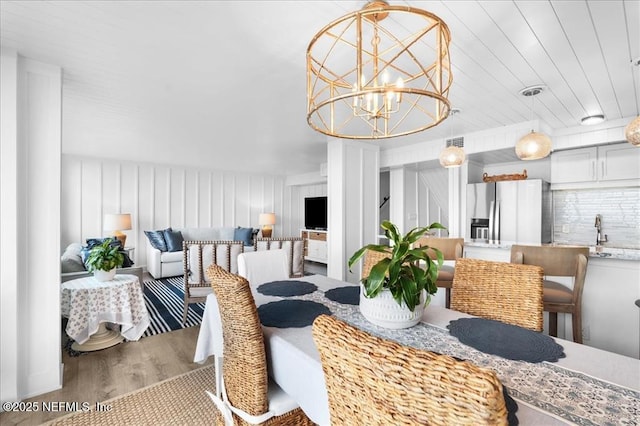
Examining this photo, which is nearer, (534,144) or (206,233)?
(534,144)

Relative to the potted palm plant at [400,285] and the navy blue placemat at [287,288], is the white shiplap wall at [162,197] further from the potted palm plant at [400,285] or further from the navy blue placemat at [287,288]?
the potted palm plant at [400,285]

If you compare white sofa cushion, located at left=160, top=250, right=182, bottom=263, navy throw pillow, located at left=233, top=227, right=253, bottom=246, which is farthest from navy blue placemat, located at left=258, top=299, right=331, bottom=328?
navy throw pillow, located at left=233, top=227, right=253, bottom=246

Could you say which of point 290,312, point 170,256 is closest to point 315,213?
point 170,256

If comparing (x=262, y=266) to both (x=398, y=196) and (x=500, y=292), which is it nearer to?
(x=500, y=292)

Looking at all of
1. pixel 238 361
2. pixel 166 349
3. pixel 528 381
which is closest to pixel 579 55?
pixel 528 381

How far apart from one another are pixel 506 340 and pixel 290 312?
93 cm

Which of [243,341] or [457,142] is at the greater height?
[457,142]

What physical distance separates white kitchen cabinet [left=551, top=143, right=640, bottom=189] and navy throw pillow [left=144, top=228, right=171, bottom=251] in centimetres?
640

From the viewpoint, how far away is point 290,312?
1.46 meters

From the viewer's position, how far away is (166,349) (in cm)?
263

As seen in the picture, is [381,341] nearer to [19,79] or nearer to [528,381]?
[528,381]

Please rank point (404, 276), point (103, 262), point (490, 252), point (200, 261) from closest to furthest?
point (404, 276)
point (103, 262)
point (490, 252)
point (200, 261)

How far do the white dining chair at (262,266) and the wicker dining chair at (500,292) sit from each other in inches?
51.7

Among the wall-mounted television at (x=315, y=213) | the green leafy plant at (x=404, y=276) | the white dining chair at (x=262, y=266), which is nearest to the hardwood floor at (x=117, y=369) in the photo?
the white dining chair at (x=262, y=266)
